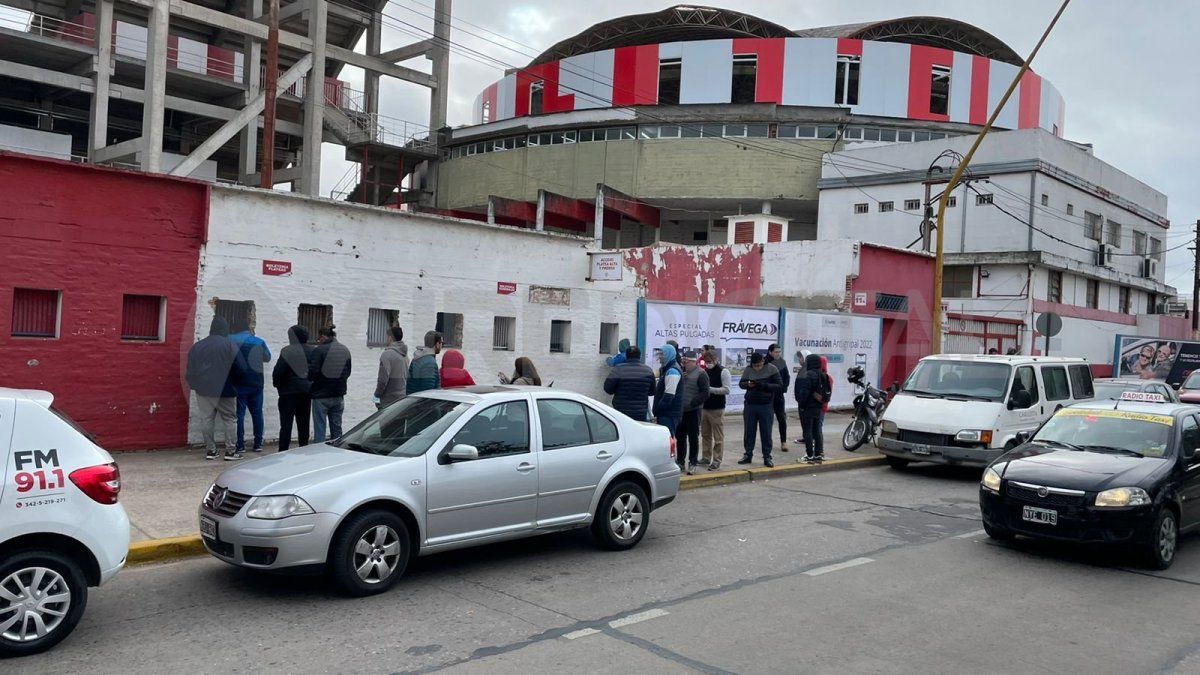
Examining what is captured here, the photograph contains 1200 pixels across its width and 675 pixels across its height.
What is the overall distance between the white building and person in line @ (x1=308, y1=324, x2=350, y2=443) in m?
27.1

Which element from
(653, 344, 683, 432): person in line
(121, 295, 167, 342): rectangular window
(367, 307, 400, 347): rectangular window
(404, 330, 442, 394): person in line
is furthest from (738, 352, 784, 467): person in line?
(121, 295, 167, 342): rectangular window

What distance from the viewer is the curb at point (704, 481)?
275 inches

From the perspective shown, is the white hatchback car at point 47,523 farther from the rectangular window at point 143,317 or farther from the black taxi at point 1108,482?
the black taxi at point 1108,482

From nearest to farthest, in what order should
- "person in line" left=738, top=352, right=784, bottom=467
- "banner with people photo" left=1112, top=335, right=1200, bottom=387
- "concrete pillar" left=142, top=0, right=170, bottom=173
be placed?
"person in line" left=738, top=352, right=784, bottom=467 < "concrete pillar" left=142, top=0, right=170, bottom=173 < "banner with people photo" left=1112, top=335, right=1200, bottom=387

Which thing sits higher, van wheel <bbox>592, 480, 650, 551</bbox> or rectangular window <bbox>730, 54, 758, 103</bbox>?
rectangular window <bbox>730, 54, 758, 103</bbox>

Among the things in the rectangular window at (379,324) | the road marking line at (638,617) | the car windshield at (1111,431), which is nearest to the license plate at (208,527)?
the road marking line at (638,617)

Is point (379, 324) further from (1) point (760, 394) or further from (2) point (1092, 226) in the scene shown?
(2) point (1092, 226)

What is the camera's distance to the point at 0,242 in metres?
9.81

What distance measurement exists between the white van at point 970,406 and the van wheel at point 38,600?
36.2 ft

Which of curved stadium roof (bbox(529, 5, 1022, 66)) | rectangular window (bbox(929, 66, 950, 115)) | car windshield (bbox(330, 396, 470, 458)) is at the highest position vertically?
curved stadium roof (bbox(529, 5, 1022, 66))

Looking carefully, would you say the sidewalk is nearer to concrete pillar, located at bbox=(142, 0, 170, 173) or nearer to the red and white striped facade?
concrete pillar, located at bbox=(142, 0, 170, 173)

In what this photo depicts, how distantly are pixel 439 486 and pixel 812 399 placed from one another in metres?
Answer: 7.85

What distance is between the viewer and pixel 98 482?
507cm

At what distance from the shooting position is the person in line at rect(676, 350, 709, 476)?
11.4m
